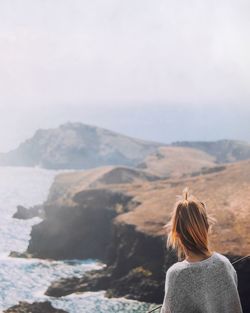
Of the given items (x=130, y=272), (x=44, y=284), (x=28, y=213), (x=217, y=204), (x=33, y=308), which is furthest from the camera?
(x=28, y=213)

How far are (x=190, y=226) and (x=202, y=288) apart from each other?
0.74 m

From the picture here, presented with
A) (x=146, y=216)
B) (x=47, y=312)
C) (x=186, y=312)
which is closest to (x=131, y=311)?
(x=47, y=312)

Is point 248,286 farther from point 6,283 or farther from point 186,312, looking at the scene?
point 186,312

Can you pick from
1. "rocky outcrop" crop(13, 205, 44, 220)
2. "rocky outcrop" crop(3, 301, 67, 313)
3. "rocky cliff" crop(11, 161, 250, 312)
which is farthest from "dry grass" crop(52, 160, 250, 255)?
"rocky outcrop" crop(13, 205, 44, 220)

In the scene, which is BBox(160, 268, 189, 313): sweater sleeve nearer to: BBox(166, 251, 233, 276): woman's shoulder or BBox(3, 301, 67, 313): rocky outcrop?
BBox(166, 251, 233, 276): woman's shoulder


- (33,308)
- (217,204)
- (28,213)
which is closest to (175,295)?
(33,308)

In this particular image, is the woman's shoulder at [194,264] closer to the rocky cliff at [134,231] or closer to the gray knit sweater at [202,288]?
the gray knit sweater at [202,288]

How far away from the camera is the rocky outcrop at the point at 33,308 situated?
59.3m

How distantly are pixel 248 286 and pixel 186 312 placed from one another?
48091mm

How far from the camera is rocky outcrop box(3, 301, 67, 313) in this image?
59312 mm

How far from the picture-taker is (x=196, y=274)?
20.2ft

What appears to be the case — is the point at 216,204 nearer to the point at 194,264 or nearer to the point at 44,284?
the point at 44,284

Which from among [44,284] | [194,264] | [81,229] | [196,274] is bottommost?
[44,284]

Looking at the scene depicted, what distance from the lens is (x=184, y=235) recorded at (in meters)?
6.20
